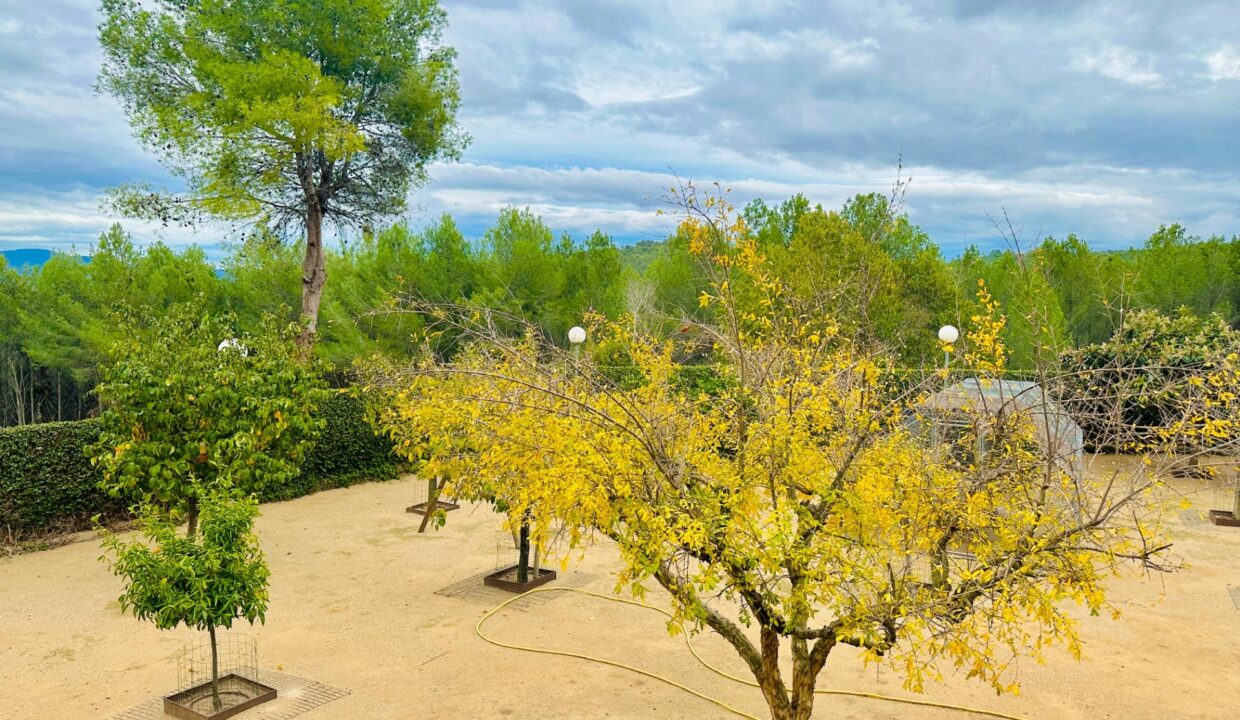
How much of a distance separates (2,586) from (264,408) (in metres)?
3.58

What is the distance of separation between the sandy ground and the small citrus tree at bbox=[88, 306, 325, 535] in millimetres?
1350

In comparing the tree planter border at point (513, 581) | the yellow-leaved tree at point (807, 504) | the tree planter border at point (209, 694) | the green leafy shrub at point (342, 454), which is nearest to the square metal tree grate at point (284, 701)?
the tree planter border at point (209, 694)

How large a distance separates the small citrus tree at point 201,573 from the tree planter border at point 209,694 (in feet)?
0.44

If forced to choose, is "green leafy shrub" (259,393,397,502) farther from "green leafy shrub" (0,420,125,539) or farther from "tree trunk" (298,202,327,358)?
"tree trunk" (298,202,327,358)

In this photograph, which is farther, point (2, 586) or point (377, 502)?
point (377, 502)

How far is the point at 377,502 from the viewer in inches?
568

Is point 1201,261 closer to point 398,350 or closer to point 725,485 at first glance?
point 398,350

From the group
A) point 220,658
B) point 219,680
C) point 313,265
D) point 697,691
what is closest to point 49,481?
point 220,658

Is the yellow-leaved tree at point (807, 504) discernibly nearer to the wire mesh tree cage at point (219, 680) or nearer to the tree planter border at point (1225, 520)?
the wire mesh tree cage at point (219, 680)

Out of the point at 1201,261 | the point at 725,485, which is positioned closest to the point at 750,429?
the point at 725,485

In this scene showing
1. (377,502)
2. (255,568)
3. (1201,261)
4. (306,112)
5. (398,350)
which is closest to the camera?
(255,568)

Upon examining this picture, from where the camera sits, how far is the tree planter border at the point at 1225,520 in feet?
43.3

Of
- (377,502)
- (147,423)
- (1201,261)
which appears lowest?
(377,502)

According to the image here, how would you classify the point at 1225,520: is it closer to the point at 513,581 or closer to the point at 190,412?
the point at 513,581
